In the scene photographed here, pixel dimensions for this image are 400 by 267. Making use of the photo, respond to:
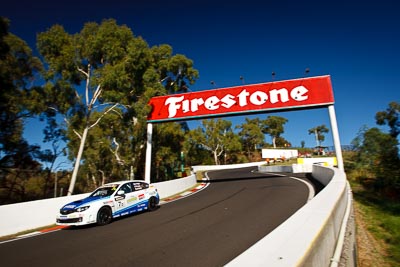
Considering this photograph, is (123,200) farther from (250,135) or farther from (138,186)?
(250,135)

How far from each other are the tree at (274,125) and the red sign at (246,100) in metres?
76.8

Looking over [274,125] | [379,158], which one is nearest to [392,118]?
[379,158]

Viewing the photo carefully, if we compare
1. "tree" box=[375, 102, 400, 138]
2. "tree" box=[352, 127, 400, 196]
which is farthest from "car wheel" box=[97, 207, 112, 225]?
"tree" box=[375, 102, 400, 138]

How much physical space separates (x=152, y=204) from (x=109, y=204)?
2707mm

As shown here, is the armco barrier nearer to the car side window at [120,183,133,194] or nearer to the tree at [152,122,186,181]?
the car side window at [120,183,133,194]

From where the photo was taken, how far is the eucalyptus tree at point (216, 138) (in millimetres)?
67188

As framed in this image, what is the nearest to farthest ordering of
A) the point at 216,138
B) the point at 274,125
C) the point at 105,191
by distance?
the point at 105,191
the point at 216,138
the point at 274,125

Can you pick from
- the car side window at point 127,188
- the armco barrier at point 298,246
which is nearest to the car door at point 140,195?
the car side window at point 127,188

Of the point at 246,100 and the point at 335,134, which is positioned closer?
the point at 335,134

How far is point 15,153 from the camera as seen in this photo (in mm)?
20781

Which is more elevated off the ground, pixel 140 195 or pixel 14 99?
pixel 14 99

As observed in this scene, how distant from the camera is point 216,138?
6756 cm

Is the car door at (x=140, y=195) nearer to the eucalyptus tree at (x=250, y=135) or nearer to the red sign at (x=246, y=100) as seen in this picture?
the red sign at (x=246, y=100)

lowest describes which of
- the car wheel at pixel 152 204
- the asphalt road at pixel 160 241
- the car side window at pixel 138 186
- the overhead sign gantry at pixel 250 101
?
the asphalt road at pixel 160 241
